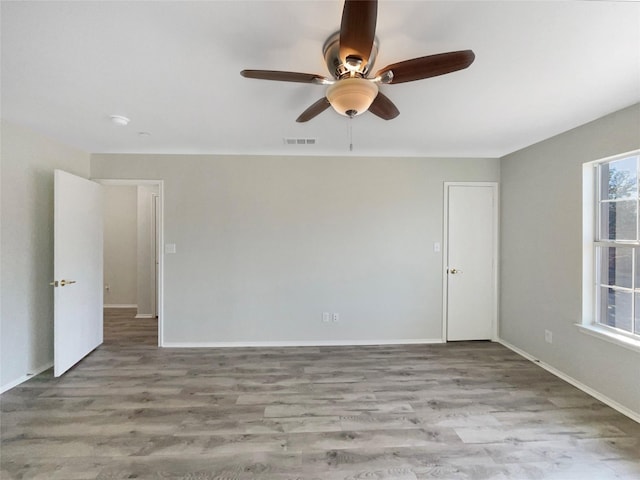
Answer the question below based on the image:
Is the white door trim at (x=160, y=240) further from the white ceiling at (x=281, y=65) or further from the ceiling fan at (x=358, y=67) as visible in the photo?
the ceiling fan at (x=358, y=67)

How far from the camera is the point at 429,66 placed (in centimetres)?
121

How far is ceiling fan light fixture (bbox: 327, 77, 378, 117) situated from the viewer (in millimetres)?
1278

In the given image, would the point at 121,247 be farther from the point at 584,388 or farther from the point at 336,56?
the point at 584,388

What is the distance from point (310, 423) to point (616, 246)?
2946mm

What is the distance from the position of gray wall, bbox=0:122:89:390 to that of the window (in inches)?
208

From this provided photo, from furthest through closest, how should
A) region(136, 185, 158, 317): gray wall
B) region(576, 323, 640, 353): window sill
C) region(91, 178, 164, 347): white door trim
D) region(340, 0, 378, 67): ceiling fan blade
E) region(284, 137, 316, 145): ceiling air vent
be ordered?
1. region(136, 185, 158, 317): gray wall
2. region(91, 178, 164, 347): white door trim
3. region(284, 137, 316, 145): ceiling air vent
4. region(576, 323, 640, 353): window sill
5. region(340, 0, 378, 67): ceiling fan blade

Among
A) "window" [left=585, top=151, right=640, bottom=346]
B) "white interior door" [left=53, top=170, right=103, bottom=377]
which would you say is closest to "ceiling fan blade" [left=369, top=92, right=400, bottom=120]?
"window" [left=585, top=151, right=640, bottom=346]

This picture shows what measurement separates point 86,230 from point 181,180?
46.0 inches

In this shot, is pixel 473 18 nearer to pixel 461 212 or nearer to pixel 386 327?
pixel 461 212

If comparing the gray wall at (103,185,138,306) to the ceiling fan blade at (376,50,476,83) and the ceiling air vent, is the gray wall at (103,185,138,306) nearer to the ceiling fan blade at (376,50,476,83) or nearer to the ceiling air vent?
the ceiling air vent

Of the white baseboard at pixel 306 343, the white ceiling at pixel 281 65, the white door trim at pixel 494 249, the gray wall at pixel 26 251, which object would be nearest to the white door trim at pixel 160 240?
the white baseboard at pixel 306 343

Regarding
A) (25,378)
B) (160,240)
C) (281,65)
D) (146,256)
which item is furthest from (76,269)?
(281,65)

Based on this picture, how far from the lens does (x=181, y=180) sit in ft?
10.7

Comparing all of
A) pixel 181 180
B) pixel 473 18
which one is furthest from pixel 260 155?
pixel 473 18
